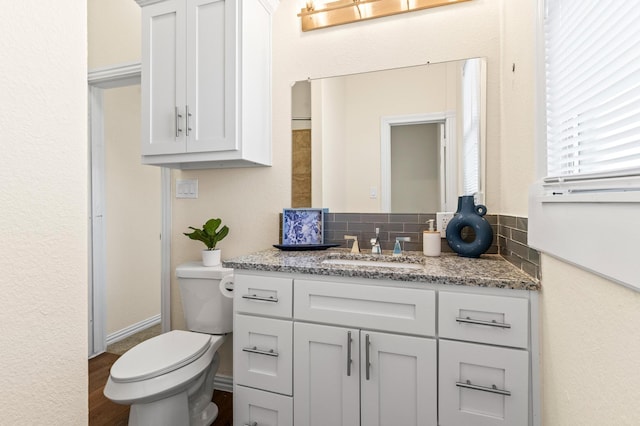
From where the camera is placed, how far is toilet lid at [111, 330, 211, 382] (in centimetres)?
130

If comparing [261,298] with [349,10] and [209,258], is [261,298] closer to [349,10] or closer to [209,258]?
[209,258]

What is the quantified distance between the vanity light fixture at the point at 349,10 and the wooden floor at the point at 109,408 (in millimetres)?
2232

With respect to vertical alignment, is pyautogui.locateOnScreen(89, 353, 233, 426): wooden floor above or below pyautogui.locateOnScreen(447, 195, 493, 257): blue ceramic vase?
below

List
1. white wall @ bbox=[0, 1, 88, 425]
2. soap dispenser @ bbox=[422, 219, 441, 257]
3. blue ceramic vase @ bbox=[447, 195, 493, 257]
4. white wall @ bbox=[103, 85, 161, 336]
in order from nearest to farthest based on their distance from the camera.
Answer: white wall @ bbox=[0, 1, 88, 425] → blue ceramic vase @ bbox=[447, 195, 493, 257] → soap dispenser @ bbox=[422, 219, 441, 257] → white wall @ bbox=[103, 85, 161, 336]

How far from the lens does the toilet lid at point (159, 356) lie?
1301 millimetres

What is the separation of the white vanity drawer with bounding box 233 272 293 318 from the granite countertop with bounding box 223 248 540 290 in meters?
0.05

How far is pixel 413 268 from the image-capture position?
1.30 m

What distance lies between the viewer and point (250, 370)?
1385mm

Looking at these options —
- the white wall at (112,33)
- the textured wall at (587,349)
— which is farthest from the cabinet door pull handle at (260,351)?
the white wall at (112,33)

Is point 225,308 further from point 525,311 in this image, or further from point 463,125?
point 463,125

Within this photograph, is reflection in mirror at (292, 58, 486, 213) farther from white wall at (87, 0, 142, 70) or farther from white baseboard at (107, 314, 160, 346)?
white baseboard at (107, 314, 160, 346)

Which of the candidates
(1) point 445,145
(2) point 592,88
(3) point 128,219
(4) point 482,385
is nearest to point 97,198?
(3) point 128,219

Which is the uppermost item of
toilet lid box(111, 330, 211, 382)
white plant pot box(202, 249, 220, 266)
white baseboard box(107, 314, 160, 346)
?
white plant pot box(202, 249, 220, 266)

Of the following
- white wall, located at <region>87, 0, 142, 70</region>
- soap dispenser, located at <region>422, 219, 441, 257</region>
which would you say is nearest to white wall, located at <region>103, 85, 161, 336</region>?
white wall, located at <region>87, 0, 142, 70</region>
